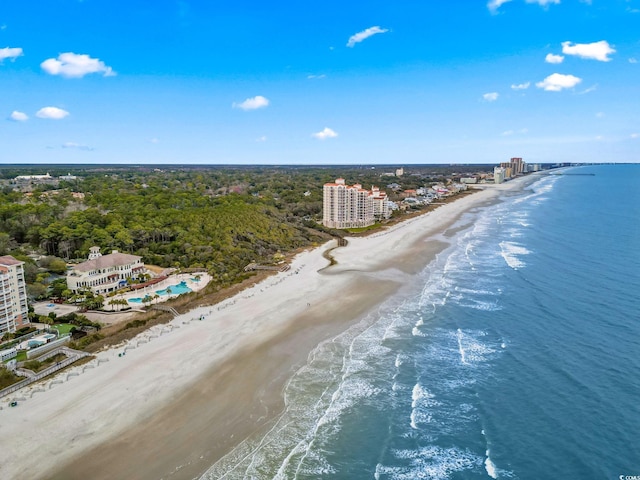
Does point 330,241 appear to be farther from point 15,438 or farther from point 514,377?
point 15,438

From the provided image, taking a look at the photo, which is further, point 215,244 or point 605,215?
point 605,215

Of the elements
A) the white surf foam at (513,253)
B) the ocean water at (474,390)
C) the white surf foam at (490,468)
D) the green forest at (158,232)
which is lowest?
the white surf foam at (490,468)

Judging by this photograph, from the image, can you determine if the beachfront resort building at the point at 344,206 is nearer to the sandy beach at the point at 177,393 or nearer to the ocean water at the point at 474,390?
the ocean water at the point at 474,390

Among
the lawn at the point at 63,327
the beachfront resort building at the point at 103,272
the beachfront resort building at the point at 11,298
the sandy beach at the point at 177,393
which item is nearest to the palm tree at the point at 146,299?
the sandy beach at the point at 177,393

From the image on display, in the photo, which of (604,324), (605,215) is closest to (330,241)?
(604,324)

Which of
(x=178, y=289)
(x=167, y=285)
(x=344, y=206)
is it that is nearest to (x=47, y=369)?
(x=178, y=289)

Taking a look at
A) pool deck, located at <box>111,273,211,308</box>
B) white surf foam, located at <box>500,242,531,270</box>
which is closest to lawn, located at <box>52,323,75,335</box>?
pool deck, located at <box>111,273,211,308</box>
